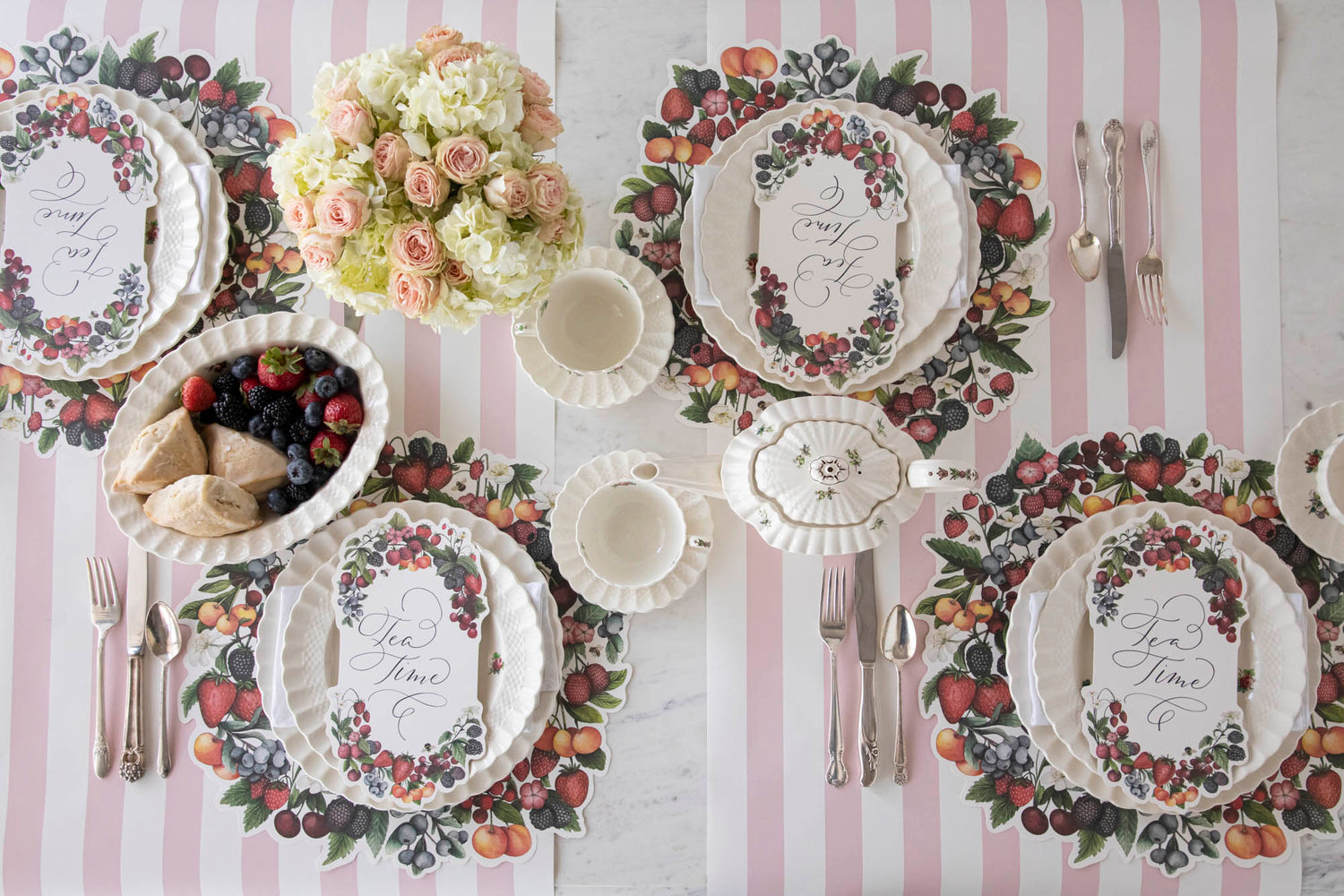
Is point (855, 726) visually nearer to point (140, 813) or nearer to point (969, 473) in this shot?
point (969, 473)

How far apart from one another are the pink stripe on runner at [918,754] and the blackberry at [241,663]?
1147 mm

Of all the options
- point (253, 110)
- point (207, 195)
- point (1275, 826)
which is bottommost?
point (1275, 826)

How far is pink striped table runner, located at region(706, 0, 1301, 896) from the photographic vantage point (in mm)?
1448

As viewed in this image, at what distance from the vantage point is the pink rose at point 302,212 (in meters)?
1.06

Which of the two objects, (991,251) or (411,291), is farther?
(991,251)

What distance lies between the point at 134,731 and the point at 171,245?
853 mm

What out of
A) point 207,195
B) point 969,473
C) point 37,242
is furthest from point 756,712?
point 37,242

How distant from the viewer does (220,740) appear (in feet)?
4.78

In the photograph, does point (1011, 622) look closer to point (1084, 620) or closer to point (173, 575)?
point (1084, 620)

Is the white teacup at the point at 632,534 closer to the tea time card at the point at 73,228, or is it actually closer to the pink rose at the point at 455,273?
the pink rose at the point at 455,273

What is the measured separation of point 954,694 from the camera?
146cm

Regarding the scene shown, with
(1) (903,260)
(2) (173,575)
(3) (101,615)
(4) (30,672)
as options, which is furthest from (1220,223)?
(4) (30,672)

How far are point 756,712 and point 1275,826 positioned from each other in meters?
0.92

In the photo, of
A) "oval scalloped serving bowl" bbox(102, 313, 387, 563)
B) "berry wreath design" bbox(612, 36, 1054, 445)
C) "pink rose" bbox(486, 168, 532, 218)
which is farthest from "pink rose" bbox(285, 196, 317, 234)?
"berry wreath design" bbox(612, 36, 1054, 445)
